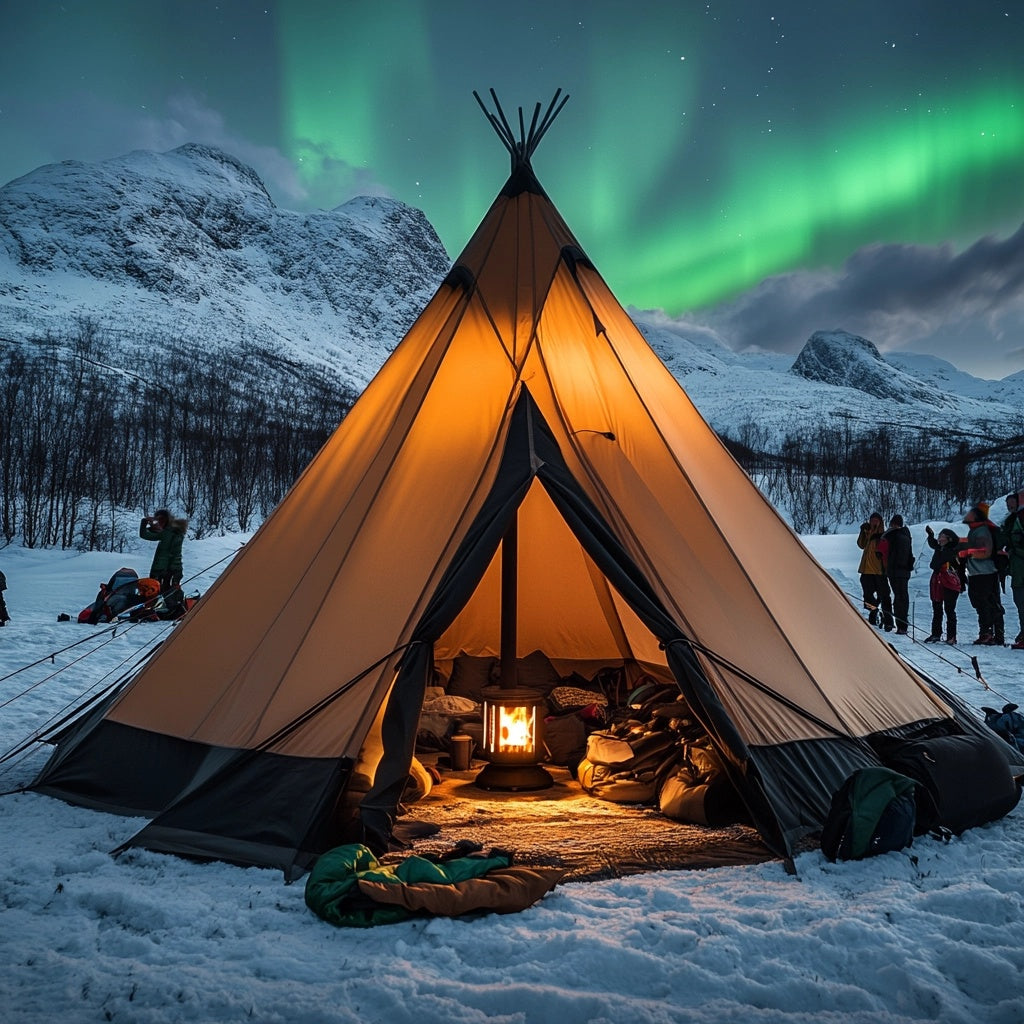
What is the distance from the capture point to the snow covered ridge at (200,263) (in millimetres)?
58156

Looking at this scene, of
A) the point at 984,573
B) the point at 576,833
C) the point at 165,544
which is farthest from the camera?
the point at 165,544

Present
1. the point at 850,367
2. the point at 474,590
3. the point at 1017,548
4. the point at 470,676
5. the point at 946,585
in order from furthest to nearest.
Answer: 1. the point at 850,367
2. the point at 946,585
3. the point at 1017,548
4. the point at 470,676
5. the point at 474,590

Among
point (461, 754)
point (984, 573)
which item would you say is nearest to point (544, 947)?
point (461, 754)

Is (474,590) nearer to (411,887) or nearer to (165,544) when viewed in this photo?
(411,887)

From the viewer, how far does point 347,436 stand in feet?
17.9

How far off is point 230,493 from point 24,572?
1381cm

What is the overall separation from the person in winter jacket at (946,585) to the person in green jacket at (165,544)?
34.3ft

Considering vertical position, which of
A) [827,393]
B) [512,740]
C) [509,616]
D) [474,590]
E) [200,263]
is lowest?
[512,740]

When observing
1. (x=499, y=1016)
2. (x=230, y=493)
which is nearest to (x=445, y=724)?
(x=499, y=1016)

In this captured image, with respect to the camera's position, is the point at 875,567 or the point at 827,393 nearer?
the point at 875,567

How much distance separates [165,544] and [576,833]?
9.23 m

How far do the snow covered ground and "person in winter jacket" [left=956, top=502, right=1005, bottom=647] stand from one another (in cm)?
737

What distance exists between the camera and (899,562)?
11.9m

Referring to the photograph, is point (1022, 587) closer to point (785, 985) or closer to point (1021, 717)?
point (1021, 717)
